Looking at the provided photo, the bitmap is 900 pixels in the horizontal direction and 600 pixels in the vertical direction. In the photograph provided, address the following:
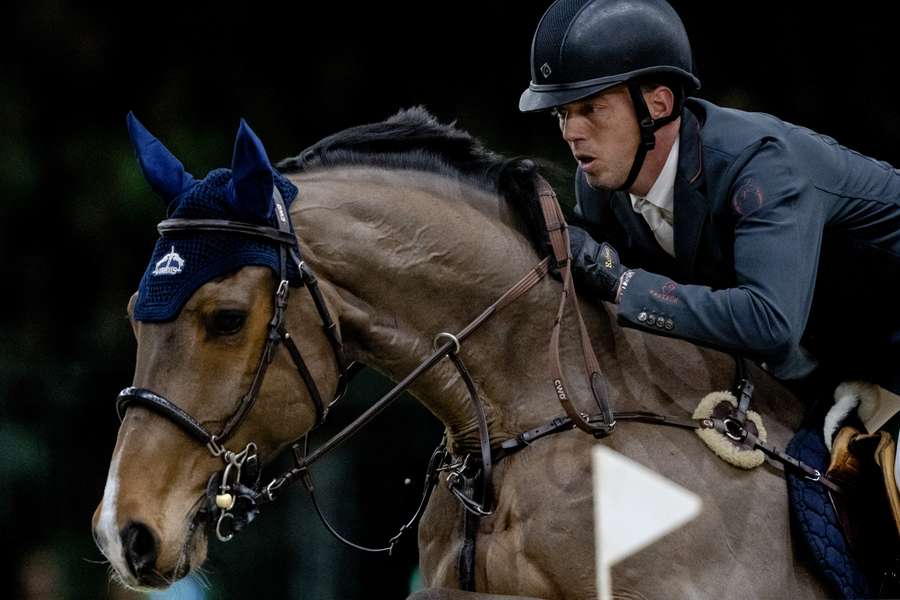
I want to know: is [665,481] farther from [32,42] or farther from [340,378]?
[32,42]

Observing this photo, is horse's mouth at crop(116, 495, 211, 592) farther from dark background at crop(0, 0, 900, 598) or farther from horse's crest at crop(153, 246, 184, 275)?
dark background at crop(0, 0, 900, 598)

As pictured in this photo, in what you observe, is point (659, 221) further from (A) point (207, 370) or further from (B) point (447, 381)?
(A) point (207, 370)

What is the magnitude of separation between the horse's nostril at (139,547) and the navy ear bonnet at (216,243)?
1.23 ft

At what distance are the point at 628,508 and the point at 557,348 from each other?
34 centimetres

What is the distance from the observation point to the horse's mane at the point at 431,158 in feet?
8.18

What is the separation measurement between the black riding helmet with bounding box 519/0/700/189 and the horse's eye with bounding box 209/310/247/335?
29.8 inches

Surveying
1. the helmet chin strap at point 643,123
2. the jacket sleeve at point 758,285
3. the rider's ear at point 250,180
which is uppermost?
the rider's ear at point 250,180

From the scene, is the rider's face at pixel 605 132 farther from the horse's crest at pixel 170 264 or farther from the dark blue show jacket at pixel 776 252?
the horse's crest at pixel 170 264

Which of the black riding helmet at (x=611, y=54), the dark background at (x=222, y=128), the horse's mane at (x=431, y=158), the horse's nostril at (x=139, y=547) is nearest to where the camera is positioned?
the horse's nostril at (x=139, y=547)

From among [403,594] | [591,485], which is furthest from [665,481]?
[403,594]

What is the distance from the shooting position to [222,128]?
537 cm

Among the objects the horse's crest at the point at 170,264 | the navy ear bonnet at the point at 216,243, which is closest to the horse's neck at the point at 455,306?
the navy ear bonnet at the point at 216,243

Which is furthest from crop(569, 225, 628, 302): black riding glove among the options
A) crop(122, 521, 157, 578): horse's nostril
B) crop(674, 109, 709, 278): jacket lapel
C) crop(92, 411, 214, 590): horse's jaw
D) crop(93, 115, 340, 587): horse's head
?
crop(122, 521, 157, 578): horse's nostril

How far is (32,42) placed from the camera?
17.5 feet
